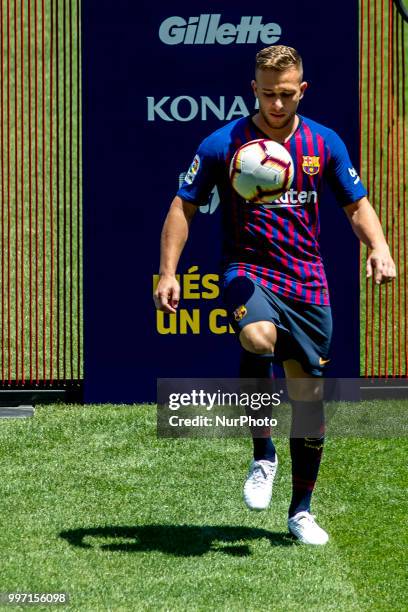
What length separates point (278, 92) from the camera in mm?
5770

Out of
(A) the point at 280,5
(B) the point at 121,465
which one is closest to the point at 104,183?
(A) the point at 280,5

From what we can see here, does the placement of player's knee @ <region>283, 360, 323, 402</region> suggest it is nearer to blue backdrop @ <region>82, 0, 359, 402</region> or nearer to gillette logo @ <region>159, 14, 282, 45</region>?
Result: blue backdrop @ <region>82, 0, 359, 402</region>

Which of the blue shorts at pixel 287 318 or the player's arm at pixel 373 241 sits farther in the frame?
the blue shorts at pixel 287 318

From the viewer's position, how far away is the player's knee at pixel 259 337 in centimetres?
571

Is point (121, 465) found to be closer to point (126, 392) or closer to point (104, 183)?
point (126, 392)

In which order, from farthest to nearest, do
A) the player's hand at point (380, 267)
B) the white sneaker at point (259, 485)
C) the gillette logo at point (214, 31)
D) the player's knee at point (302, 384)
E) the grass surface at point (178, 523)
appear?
the gillette logo at point (214, 31), the player's knee at point (302, 384), the white sneaker at point (259, 485), the player's hand at point (380, 267), the grass surface at point (178, 523)

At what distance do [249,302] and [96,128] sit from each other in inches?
122

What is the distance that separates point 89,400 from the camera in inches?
342

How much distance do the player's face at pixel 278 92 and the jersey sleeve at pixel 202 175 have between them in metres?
0.30

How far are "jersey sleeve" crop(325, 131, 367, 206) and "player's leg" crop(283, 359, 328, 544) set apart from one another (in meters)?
0.79

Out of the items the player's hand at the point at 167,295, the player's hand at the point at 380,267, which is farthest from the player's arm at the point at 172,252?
the player's hand at the point at 380,267

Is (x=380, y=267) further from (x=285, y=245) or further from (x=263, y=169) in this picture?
(x=263, y=169)

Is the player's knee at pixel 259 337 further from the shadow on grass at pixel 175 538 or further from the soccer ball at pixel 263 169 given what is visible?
the shadow on grass at pixel 175 538

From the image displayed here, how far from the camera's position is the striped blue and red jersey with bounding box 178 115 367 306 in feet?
19.4
